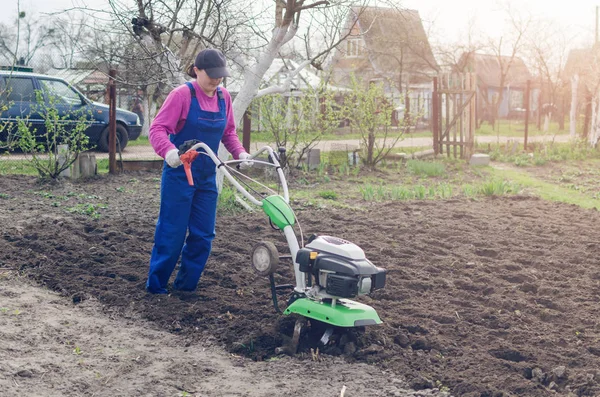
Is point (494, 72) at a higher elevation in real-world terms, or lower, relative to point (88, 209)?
higher

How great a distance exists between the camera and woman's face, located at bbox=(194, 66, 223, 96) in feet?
16.0

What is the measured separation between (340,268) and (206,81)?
1.69 meters

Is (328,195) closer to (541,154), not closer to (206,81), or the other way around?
(206,81)

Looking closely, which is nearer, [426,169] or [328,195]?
[328,195]

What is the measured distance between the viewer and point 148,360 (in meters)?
3.95

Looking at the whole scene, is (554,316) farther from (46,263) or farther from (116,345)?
(46,263)

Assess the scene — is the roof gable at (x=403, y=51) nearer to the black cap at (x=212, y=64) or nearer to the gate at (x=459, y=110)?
the gate at (x=459, y=110)

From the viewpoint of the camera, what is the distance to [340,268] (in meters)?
3.96

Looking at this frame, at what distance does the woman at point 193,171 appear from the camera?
15.9 feet

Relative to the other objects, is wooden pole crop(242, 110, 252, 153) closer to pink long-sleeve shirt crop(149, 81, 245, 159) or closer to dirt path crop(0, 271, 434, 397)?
pink long-sleeve shirt crop(149, 81, 245, 159)

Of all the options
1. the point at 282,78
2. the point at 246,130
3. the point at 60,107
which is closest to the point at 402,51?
the point at 282,78

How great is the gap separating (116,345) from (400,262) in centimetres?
264

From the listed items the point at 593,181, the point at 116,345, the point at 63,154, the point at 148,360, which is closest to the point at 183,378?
the point at 148,360

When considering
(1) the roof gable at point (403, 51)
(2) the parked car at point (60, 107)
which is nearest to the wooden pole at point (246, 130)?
(2) the parked car at point (60, 107)
